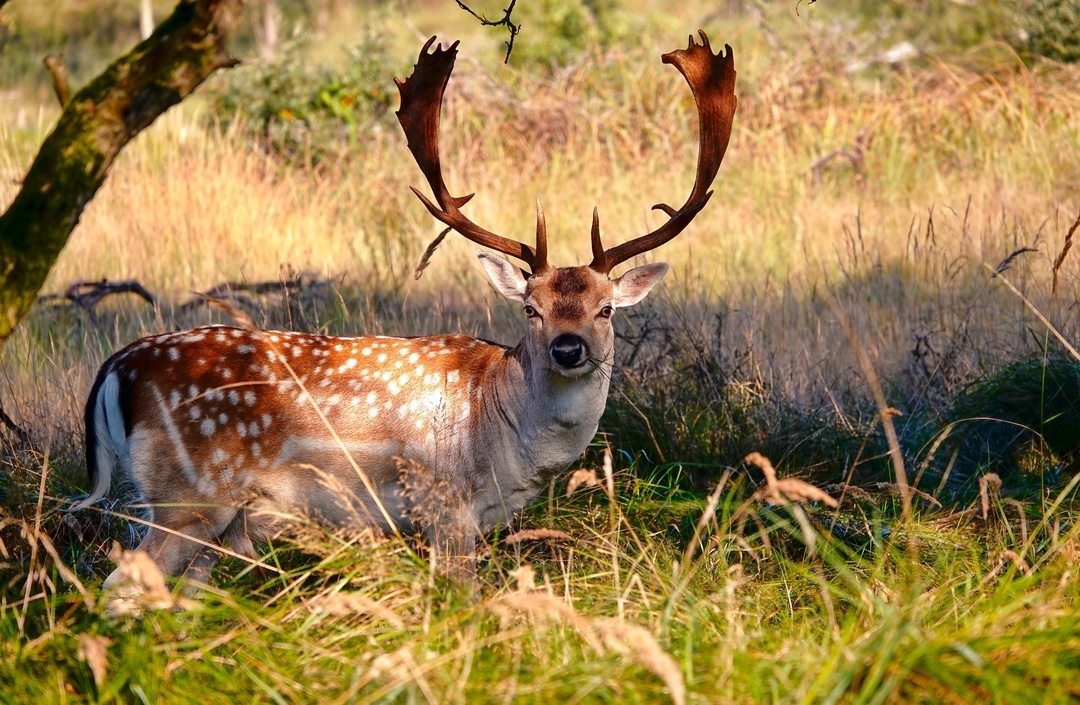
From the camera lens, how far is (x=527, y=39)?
1432 centimetres

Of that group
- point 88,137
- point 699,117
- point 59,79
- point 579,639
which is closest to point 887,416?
point 579,639

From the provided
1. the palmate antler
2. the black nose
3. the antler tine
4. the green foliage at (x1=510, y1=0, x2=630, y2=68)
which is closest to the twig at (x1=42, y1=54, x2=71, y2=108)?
the palmate antler

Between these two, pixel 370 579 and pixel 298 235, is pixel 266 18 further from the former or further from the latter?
pixel 370 579

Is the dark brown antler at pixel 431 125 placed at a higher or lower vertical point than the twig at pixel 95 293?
higher

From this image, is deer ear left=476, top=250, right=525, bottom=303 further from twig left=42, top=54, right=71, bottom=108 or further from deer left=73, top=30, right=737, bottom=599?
twig left=42, top=54, right=71, bottom=108

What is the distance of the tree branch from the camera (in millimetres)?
3764

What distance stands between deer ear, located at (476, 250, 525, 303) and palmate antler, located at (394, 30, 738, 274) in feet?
0.23

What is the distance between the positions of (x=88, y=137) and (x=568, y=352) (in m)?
1.72

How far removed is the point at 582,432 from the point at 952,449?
1702 millimetres

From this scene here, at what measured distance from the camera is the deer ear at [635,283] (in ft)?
14.9

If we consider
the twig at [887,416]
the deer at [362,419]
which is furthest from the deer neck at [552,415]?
the twig at [887,416]

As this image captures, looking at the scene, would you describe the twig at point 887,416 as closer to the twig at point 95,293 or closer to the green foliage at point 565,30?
the twig at point 95,293

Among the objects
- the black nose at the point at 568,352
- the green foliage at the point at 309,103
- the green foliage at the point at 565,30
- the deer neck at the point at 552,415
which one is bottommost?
the deer neck at the point at 552,415

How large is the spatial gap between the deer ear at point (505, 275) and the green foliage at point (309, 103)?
652 cm
